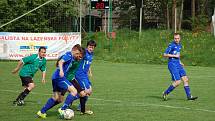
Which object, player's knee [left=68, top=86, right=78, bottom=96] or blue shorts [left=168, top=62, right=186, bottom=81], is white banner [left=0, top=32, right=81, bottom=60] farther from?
player's knee [left=68, top=86, right=78, bottom=96]

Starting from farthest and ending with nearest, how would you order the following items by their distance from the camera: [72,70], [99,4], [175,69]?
1. [99,4]
2. [175,69]
3. [72,70]

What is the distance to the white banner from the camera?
33.3 metres

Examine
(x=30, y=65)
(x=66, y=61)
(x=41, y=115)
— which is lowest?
(x=41, y=115)

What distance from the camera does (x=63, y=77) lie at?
11164 mm

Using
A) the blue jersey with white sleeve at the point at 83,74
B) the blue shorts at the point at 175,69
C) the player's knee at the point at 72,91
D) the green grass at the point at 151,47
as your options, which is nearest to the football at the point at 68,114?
the player's knee at the point at 72,91

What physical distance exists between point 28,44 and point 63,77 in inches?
908

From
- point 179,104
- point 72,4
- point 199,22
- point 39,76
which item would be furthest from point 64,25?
point 179,104

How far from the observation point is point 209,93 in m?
16.9

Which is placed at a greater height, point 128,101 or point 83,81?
point 83,81

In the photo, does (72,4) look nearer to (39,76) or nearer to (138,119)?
(39,76)

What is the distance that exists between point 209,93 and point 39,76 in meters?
9.15

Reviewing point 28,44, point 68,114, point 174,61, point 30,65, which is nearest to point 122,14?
point 28,44

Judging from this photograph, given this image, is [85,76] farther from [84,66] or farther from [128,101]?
[128,101]

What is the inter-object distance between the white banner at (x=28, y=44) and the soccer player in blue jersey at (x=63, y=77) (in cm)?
2243
